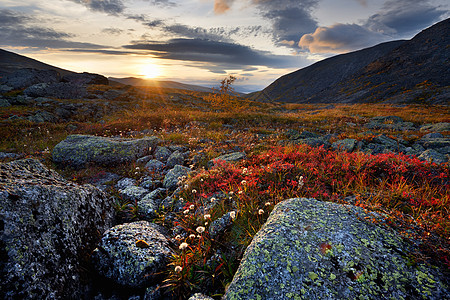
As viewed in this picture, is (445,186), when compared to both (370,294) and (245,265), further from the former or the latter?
(245,265)

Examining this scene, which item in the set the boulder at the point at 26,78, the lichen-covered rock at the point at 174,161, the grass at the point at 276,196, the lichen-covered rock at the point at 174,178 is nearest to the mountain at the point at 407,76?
the grass at the point at 276,196

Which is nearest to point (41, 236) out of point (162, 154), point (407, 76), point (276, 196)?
point (276, 196)

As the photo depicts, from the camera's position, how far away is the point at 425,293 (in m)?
2.07

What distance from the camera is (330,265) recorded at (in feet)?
7.79

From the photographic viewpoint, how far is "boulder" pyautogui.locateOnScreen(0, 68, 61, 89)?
41216mm

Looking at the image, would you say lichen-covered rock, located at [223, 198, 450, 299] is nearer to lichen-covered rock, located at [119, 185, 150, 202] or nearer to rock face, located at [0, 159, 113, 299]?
rock face, located at [0, 159, 113, 299]

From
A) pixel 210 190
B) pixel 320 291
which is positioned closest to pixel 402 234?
pixel 320 291

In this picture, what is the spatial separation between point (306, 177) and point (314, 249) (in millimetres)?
2537

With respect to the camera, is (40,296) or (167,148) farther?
(167,148)

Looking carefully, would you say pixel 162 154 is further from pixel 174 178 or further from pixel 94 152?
pixel 174 178

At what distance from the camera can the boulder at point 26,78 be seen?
4122 centimetres

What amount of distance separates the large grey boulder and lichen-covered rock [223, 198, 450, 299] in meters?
7.38

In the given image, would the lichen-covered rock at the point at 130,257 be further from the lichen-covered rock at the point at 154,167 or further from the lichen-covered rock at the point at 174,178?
the lichen-covered rock at the point at 154,167

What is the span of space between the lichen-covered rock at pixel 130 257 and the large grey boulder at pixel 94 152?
5724 mm
